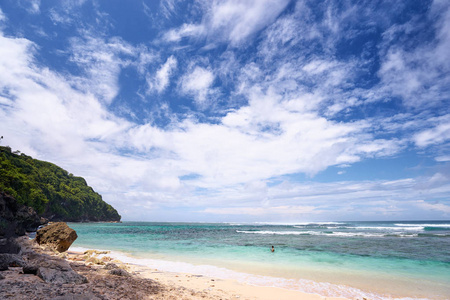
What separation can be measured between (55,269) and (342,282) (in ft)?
39.8

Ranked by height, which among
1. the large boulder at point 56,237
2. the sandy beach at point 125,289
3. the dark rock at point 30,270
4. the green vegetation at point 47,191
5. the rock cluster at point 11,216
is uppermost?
the green vegetation at point 47,191

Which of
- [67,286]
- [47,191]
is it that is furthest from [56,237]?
[47,191]

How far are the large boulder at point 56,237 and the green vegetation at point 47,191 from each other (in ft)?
37.1

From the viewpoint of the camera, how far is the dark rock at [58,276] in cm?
630

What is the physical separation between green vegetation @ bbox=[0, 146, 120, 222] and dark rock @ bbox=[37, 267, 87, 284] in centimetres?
2291

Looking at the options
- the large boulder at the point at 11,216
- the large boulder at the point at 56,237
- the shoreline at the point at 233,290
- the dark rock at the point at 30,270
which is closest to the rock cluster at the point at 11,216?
the large boulder at the point at 11,216

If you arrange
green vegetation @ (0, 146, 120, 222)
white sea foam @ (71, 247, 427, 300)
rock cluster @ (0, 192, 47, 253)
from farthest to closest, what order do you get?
green vegetation @ (0, 146, 120, 222) < rock cluster @ (0, 192, 47, 253) < white sea foam @ (71, 247, 427, 300)

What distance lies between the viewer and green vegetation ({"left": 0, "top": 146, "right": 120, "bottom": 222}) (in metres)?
25.8

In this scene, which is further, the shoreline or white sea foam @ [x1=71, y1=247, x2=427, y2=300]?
white sea foam @ [x1=71, y1=247, x2=427, y2=300]

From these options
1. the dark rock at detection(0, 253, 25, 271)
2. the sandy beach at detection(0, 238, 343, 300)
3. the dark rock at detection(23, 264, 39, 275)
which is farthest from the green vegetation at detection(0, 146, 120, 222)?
the sandy beach at detection(0, 238, 343, 300)

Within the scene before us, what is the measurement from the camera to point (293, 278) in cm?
1143

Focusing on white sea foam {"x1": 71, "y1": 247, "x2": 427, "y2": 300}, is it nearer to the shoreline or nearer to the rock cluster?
the shoreline

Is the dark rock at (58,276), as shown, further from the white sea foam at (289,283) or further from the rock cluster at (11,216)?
the rock cluster at (11,216)

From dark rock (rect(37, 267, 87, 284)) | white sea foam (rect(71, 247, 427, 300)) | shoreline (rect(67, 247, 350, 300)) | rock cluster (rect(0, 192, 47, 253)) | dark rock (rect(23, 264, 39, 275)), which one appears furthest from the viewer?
rock cluster (rect(0, 192, 47, 253))
